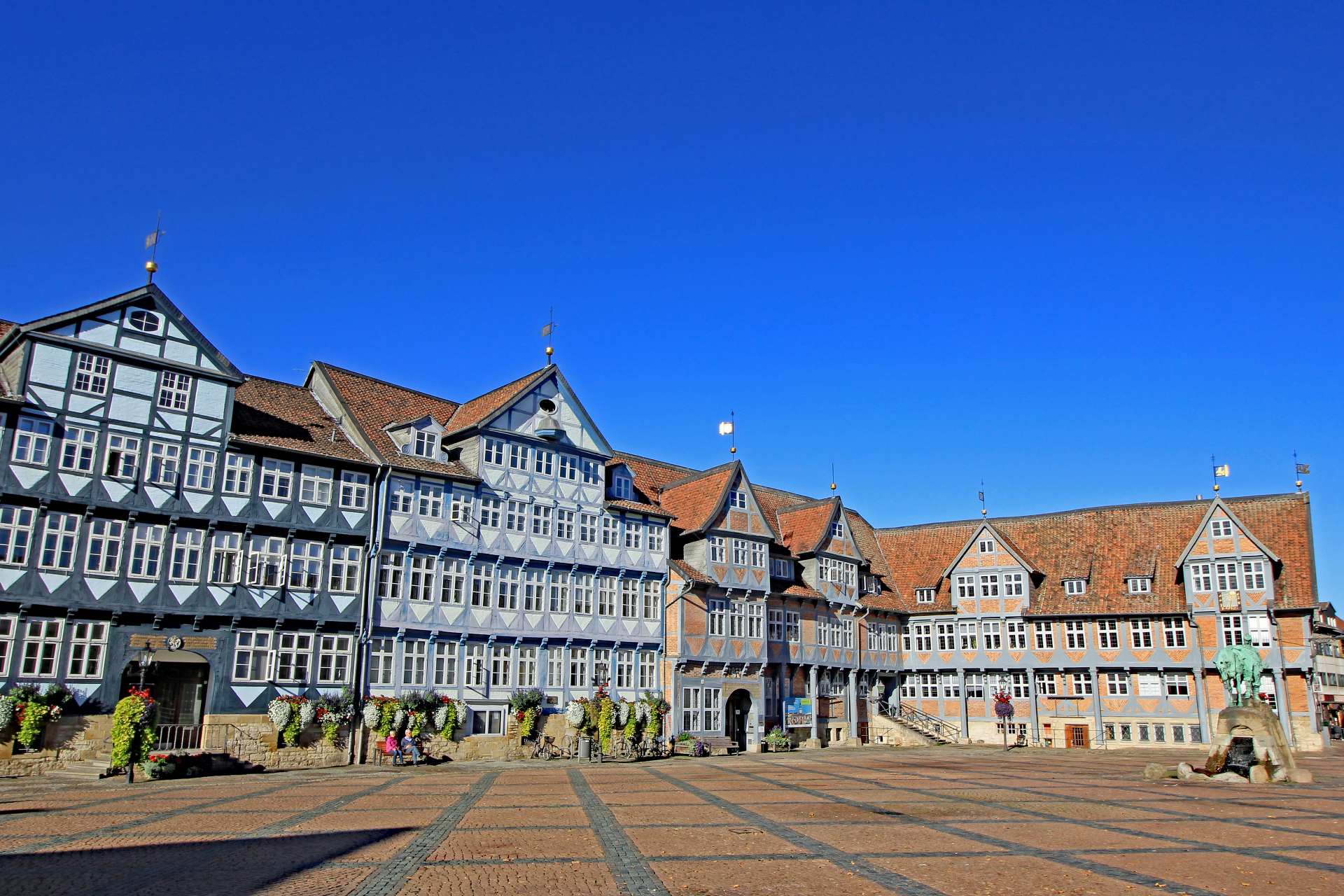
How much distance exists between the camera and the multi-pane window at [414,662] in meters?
36.8

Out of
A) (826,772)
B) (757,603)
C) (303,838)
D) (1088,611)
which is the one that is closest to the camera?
(303,838)

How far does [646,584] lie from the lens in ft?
148

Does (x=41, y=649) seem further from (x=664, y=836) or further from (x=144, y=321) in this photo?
(x=664, y=836)

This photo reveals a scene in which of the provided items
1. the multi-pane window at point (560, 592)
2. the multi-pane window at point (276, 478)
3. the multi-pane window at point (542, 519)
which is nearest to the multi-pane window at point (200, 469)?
the multi-pane window at point (276, 478)

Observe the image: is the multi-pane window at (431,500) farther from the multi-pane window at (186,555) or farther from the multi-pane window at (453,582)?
the multi-pane window at (186,555)

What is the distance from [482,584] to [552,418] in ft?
24.2

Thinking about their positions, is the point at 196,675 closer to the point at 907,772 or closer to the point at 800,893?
the point at 907,772

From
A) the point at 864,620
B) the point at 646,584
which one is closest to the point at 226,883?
the point at 646,584

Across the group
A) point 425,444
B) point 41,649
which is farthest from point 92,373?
point 425,444

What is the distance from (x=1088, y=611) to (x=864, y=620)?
37.4ft

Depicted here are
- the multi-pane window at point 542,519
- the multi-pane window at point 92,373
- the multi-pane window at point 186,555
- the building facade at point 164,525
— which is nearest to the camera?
the building facade at point 164,525

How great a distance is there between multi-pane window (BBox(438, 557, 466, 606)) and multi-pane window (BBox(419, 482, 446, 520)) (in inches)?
69.3

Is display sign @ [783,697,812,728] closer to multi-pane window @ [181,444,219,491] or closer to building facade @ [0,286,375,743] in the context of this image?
building facade @ [0,286,375,743]

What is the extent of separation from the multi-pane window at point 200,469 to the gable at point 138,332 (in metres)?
2.58
